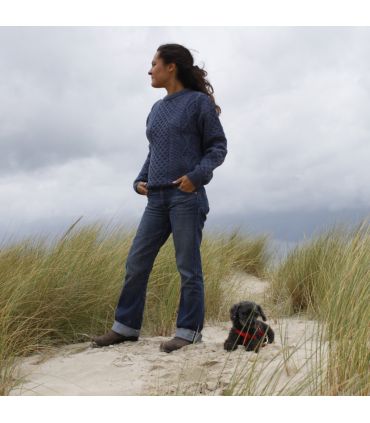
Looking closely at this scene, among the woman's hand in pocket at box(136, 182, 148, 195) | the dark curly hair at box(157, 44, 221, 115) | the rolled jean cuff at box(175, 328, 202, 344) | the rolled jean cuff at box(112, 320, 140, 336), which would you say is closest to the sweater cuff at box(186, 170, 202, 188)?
the woman's hand in pocket at box(136, 182, 148, 195)

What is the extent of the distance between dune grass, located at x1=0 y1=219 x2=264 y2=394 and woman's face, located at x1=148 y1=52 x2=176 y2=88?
1.36 m

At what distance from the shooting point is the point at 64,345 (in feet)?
14.4

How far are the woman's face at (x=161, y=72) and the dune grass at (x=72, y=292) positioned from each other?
53.6 inches

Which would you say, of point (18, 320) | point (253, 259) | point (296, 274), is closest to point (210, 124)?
point (18, 320)

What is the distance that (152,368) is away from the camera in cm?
355

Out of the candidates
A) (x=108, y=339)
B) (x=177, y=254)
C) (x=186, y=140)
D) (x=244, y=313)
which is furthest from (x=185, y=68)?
(x=108, y=339)

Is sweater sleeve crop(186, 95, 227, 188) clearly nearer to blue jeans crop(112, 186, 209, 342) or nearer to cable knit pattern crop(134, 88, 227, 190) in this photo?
cable knit pattern crop(134, 88, 227, 190)

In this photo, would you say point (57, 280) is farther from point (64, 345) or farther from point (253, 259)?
point (253, 259)

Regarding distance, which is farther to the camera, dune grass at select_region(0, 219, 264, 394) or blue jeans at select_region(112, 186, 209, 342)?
dune grass at select_region(0, 219, 264, 394)

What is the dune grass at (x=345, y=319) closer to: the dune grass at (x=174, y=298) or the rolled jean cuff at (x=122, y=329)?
the dune grass at (x=174, y=298)

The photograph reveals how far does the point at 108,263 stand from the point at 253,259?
3.45 meters

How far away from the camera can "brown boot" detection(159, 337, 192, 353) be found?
386 centimetres

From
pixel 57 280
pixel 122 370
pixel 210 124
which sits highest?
pixel 210 124

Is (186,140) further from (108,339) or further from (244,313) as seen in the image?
(108,339)
